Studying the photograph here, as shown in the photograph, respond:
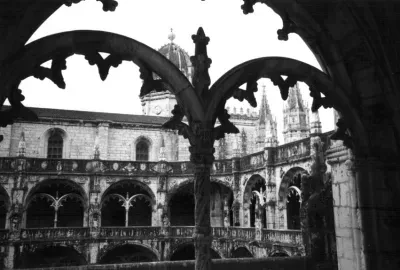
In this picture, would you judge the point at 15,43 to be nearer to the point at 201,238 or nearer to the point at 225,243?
the point at 201,238

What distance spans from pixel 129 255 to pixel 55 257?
478 centimetres

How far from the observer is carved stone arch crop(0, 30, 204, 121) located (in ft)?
7.93

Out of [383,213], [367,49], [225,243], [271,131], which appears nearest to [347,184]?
[383,213]

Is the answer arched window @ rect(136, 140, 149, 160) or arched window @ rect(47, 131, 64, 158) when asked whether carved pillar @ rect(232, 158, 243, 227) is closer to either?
arched window @ rect(136, 140, 149, 160)

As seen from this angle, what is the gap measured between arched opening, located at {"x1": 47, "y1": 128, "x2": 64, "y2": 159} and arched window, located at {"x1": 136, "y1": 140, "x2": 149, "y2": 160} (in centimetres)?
596

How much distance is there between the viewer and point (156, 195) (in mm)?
26844

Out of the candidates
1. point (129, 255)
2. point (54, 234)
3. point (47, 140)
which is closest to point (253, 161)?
point (129, 255)

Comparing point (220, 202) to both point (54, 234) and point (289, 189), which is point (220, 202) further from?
point (54, 234)

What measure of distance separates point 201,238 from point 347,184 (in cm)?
161

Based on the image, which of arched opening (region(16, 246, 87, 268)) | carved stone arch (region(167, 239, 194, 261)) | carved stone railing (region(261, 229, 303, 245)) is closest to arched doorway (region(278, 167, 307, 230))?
carved stone railing (region(261, 229, 303, 245))

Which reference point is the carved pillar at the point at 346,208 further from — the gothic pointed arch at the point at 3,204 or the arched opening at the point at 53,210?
the arched opening at the point at 53,210

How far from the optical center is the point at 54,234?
23734 mm

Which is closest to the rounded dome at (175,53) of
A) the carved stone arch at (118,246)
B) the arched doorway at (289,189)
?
the carved stone arch at (118,246)

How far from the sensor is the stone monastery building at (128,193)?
2216 centimetres
